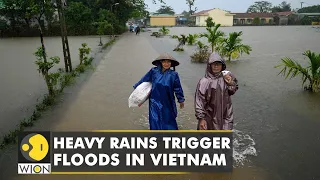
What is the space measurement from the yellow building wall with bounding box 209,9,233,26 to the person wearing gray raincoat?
3112 inches

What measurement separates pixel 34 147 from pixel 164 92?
2.00 metres

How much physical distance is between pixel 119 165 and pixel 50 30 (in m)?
33.7

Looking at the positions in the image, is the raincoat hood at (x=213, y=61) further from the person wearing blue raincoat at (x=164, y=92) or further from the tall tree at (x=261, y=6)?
the tall tree at (x=261, y=6)

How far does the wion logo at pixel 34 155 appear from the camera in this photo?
396cm

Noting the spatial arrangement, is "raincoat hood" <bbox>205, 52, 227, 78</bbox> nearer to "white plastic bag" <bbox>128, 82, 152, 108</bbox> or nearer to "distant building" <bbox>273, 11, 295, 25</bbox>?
"white plastic bag" <bbox>128, 82, 152, 108</bbox>

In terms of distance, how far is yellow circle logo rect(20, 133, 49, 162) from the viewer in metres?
4.14

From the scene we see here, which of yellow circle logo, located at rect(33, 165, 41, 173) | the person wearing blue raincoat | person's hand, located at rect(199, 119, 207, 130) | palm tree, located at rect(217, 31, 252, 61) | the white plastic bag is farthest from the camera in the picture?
palm tree, located at rect(217, 31, 252, 61)

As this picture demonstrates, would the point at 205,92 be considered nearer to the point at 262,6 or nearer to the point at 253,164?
the point at 253,164

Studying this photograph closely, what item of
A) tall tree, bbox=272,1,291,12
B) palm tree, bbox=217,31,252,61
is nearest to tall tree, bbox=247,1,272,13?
tall tree, bbox=272,1,291,12

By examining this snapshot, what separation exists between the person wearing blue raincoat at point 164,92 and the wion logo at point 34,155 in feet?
5.00

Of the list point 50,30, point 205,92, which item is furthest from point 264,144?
point 50,30

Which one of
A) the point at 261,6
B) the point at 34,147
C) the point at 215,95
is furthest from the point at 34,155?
the point at 261,6

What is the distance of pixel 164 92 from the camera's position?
4.10 m

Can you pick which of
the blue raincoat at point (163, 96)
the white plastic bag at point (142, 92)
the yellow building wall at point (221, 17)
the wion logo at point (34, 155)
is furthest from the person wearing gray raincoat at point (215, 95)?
the yellow building wall at point (221, 17)
